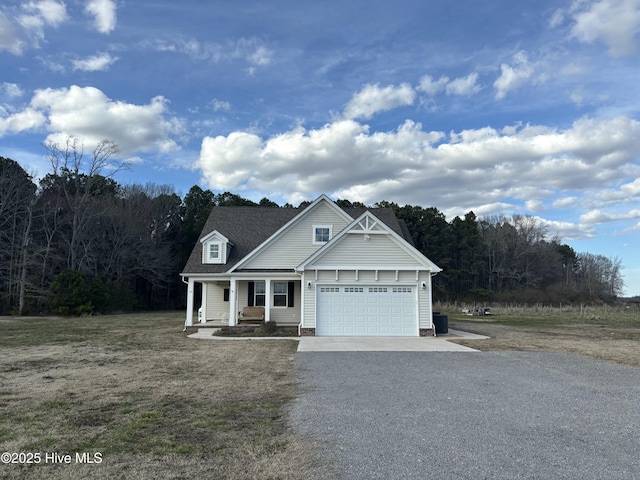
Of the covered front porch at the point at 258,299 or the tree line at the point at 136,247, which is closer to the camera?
the covered front porch at the point at 258,299

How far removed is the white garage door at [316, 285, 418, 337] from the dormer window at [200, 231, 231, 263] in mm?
6086

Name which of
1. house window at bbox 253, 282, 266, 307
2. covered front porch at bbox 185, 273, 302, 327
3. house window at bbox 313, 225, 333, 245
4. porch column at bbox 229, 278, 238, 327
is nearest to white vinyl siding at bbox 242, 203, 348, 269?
house window at bbox 313, 225, 333, 245

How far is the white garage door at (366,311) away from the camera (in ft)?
60.4

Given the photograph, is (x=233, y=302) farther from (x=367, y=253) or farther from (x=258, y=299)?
(x=367, y=253)

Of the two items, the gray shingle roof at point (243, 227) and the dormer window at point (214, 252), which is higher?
the gray shingle roof at point (243, 227)

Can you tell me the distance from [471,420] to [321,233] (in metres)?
15.9

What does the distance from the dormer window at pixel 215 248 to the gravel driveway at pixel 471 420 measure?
41.0ft

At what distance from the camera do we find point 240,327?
19.4 metres

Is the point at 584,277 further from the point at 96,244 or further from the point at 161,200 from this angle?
the point at 96,244

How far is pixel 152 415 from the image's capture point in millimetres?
6230

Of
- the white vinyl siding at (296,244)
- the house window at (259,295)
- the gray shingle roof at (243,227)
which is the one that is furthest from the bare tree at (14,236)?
the white vinyl siding at (296,244)

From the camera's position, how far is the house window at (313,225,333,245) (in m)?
21.4

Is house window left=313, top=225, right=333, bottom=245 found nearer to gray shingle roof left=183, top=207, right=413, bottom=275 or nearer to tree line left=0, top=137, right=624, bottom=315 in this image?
Answer: gray shingle roof left=183, top=207, right=413, bottom=275

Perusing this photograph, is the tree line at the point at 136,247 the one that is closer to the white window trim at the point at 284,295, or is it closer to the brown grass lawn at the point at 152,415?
the white window trim at the point at 284,295
